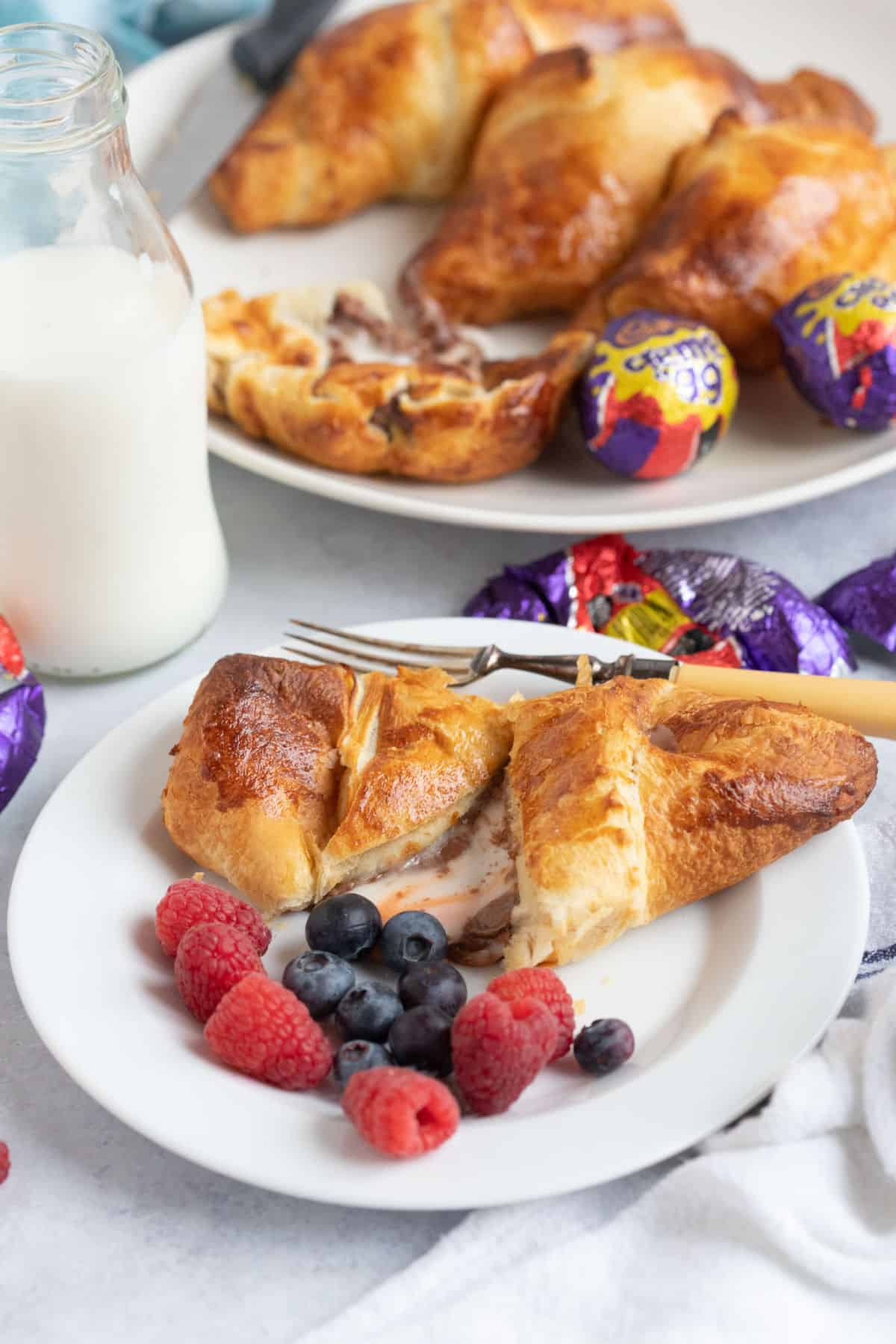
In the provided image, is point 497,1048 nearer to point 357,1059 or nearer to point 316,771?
point 357,1059

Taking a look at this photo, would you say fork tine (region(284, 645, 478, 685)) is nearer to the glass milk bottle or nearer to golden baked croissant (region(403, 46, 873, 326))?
the glass milk bottle

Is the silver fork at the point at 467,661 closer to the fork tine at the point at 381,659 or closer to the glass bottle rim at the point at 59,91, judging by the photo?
the fork tine at the point at 381,659

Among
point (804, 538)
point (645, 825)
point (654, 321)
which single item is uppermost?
point (654, 321)

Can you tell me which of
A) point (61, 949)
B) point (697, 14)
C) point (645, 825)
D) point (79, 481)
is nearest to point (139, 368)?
point (79, 481)

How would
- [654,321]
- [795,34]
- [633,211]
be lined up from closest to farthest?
[654,321] < [633,211] < [795,34]

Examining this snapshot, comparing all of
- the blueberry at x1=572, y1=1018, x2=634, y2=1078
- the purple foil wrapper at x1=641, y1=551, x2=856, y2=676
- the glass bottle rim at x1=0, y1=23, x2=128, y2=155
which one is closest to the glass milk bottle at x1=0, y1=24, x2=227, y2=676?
the glass bottle rim at x1=0, y1=23, x2=128, y2=155

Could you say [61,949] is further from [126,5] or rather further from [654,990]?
[126,5]

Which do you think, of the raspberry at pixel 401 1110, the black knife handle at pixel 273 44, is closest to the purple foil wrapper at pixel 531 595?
the raspberry at pixel 401 1110
